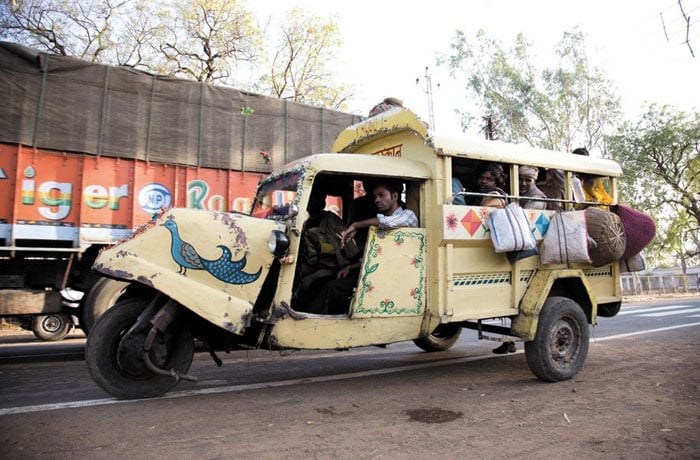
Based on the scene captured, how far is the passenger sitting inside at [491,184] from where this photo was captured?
4852 mm

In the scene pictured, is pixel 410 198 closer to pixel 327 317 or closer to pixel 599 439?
pixel 327 317

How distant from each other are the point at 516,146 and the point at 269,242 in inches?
114

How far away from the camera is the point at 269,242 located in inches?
150

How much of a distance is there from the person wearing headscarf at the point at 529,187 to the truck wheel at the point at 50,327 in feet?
24.7

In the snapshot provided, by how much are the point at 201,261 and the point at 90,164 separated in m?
3.90

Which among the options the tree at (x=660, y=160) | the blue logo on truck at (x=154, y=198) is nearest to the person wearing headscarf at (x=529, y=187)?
the blue logo on truck at (x=154, y=198)

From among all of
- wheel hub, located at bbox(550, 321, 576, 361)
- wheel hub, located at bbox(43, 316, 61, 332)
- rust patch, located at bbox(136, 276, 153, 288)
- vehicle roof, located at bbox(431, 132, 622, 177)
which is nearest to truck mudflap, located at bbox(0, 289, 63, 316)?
wheel hub, located at bbox(43, 316, 61, 332)

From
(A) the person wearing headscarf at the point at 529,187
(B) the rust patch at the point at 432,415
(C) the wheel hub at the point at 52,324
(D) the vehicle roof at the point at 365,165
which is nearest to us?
(B) the rust patch at the point at 432,415

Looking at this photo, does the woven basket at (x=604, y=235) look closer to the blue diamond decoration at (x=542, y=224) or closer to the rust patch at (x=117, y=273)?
the blue diamond decoration at (x=542, y=224)

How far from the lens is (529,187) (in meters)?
5.27

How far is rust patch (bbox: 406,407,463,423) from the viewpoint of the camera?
3572mm

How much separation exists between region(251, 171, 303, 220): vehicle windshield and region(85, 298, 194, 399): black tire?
1342 millimetres

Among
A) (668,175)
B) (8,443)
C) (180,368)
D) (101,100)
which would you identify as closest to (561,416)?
(180,368)

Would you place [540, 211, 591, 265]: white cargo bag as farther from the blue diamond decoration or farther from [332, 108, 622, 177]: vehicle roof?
[332, 108, 622, 177]: vehicle roof
